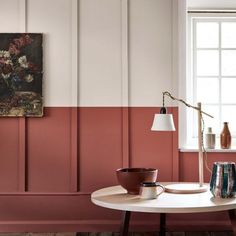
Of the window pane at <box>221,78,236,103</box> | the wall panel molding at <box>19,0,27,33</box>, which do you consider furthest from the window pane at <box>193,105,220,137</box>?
the wall panel molding at <box>19,0,27,33</box>

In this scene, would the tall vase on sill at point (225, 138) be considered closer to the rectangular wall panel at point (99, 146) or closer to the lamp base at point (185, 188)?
the lamp base at point (185, 188)

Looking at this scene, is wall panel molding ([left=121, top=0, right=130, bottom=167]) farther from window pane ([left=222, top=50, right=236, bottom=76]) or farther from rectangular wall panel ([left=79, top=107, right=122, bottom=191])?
window pane ([left=222, top=50, right=236, bottom=76])

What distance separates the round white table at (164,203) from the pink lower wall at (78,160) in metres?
0.87

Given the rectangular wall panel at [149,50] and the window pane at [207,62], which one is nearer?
the rectangular wall panel at [149,50]

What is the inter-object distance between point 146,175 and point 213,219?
1280 mm

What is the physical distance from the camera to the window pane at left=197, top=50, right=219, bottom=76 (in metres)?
3.98

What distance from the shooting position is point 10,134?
3.64 m

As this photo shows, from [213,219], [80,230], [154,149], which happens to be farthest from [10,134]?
[213,219]

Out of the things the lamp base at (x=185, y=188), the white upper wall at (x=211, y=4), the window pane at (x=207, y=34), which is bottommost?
the lamp base at (x=185, y=188)

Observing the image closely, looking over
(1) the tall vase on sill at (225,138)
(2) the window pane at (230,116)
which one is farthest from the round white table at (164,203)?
(2) the window pane at (230,116)

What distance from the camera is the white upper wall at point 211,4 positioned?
386cm

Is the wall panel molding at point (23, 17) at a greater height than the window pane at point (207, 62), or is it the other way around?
the wall panel molding at point (23, 17)

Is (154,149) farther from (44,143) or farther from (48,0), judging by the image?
(48,0)

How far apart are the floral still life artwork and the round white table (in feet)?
4.07
